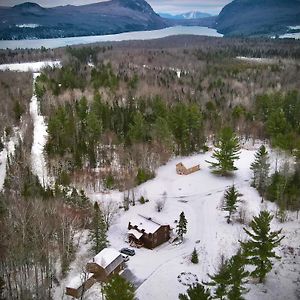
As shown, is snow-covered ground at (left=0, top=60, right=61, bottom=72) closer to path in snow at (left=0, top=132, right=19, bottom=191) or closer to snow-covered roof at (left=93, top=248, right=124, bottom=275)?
path in snow at (left=0, top=132, right=19, bottom=191)

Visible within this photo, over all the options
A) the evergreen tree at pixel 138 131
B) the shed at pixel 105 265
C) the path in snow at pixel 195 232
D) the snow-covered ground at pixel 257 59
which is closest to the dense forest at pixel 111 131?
the evergreen tree at pixel 138 131

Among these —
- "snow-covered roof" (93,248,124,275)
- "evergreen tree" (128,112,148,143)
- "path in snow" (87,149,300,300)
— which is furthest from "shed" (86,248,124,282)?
"evergreen tree" (128,112,148,143)

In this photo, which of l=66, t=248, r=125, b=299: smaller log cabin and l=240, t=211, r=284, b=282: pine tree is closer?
l=66, t=248, r=125, b=299: smaller log cabin

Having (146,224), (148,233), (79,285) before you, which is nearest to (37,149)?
(146,224)

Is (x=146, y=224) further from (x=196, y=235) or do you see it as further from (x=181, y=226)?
(x=196, y=235)

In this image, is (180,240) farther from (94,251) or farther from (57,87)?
(57,87)

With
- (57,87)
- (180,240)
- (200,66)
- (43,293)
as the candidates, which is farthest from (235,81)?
(43,293)
